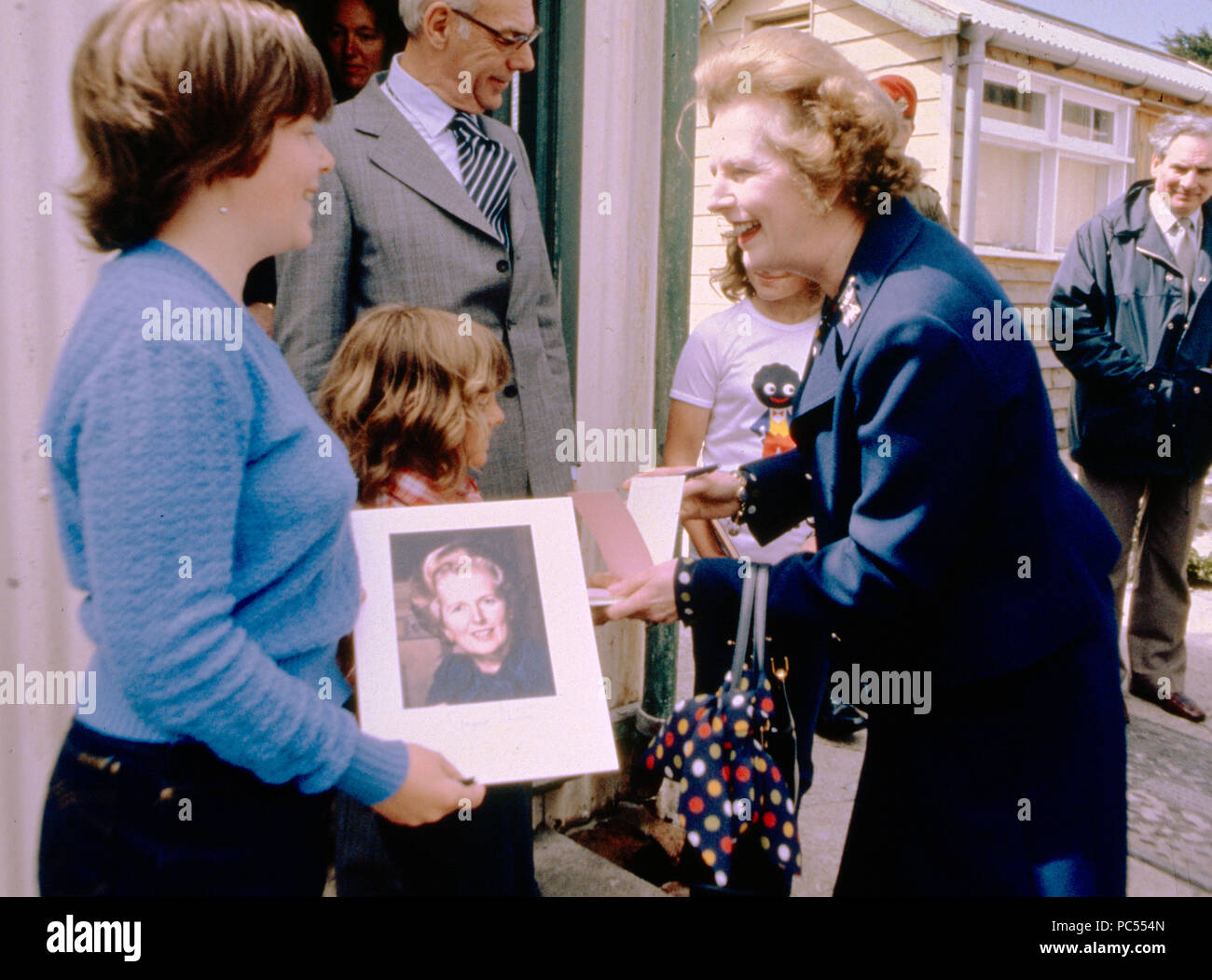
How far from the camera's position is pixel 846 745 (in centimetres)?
399

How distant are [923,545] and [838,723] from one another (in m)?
2.84

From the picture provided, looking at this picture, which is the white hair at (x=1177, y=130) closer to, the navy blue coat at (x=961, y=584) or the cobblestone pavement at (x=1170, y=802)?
the cobblestone pavement at (x=1170, y=802)

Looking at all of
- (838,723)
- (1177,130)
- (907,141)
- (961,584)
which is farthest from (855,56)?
(961,584)

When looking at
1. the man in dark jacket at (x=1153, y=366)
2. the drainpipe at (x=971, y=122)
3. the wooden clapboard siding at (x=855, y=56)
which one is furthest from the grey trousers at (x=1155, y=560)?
the drainpipe at (x=971, y=122)

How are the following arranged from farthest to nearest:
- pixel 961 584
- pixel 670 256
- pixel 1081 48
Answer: pixel 1081 48 → pixel 670 256 → pixel 961 584

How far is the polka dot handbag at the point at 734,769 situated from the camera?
1.52m

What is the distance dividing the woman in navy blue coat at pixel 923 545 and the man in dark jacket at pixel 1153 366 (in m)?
2.82

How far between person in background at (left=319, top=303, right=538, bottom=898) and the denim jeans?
493mm

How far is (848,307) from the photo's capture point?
5.24ft

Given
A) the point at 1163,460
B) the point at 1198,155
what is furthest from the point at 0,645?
the point at 1198,155

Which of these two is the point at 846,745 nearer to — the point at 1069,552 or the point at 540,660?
the point at 1069,552

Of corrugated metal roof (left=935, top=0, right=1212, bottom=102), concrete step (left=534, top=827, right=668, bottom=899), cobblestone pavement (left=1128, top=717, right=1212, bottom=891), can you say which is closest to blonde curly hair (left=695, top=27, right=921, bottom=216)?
concrete step (left=534, top=827, right=668, bottom=899)

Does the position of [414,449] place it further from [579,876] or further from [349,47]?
[349,47]
